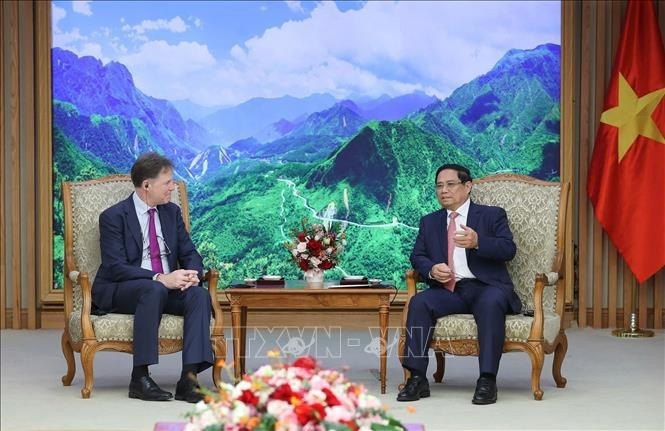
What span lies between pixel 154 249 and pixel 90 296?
419 mm

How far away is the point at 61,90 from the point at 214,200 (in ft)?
4.79

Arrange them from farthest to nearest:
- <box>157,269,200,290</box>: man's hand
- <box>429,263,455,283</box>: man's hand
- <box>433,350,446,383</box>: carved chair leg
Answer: <box>433,350,446,383</box>: carved chair leg < <box>429,263,455,283</box>: man's hand < <box>157,269,200,290</box>: man's hand

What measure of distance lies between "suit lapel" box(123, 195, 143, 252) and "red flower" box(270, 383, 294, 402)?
345 cm

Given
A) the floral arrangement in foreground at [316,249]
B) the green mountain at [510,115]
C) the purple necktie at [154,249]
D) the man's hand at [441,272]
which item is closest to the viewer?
the man's hand at [441,272]

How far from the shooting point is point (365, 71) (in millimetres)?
9305

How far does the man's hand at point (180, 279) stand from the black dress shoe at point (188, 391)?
469 mm

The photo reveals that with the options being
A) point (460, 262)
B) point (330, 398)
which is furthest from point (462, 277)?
point (330, 398)

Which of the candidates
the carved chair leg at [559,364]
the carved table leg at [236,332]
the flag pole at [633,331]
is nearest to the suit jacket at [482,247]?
the carved chair leg at [559,364]

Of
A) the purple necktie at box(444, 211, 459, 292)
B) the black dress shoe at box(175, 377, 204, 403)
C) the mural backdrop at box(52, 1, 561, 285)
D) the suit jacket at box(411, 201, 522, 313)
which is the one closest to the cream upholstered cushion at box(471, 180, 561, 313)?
the suit jacket at box(411, 201, 522, 313)

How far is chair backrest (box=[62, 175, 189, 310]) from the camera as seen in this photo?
6.21 m

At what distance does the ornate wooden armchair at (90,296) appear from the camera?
579 centimetres

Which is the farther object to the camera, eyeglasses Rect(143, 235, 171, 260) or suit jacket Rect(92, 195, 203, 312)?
Result: eyeglasses Rect(143, 235, 171, 260)

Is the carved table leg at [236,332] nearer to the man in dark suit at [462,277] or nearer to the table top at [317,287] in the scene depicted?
the table top at [317,287]

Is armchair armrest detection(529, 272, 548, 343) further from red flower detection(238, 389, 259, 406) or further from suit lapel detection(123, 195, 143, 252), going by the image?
red flower detection(238, 389, 259, 406)
